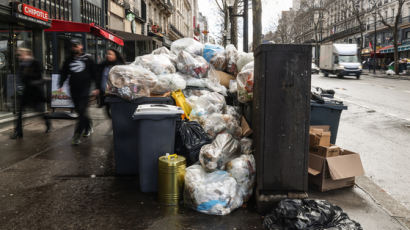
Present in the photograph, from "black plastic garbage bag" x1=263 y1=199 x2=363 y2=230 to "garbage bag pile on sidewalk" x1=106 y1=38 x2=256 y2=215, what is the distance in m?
0.52

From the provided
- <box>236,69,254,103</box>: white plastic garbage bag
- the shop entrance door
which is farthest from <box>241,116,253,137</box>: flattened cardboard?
the shop entrance door

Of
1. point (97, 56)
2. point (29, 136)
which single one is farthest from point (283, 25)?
point (29, 136)

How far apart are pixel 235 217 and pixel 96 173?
7.17 ft

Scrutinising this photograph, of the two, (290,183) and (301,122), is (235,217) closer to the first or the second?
(290,183)

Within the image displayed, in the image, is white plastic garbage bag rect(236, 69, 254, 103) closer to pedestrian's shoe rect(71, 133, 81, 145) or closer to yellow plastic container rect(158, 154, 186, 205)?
yellow plastic container rect(158, 154, 186, 205)

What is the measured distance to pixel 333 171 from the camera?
4.05m

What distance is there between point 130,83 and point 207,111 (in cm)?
121

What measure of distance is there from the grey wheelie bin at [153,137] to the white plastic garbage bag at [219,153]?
0.42m

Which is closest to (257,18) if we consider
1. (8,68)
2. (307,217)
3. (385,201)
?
(8,68)

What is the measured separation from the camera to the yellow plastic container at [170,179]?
366 cm

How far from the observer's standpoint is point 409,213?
3.65 metres

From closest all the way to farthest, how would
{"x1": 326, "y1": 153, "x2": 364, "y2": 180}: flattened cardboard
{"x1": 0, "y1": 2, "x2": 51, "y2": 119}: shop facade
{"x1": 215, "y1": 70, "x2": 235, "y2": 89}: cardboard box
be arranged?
{"x1": 326, "y1": 153, "x2": 364, "y2": 180}: flattened cardboard → {"x1": 215, "y1": 70, "x2": 235, "y2": 89}: cardboard box → {"x1": 0, "y1": 2, "x2": 51, "y2": 119}: shop facade

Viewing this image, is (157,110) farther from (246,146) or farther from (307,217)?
(307,217)

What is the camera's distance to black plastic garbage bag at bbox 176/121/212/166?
416cm
